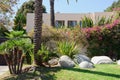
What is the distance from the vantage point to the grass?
14124 millimetres

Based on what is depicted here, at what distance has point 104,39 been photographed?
24.6m

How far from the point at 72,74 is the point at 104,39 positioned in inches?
414

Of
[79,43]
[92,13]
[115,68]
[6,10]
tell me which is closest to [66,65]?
[115,68]

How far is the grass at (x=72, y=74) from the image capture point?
14.1 m

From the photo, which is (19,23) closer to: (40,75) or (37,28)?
(37,28)

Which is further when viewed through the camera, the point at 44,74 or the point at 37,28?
the point at 37,28

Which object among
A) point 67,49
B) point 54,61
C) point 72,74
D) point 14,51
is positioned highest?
point 14,51

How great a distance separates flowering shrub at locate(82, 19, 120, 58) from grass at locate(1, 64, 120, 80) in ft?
27.6

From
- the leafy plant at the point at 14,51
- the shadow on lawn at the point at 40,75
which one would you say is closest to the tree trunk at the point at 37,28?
the leafy plant at the point at 14,51

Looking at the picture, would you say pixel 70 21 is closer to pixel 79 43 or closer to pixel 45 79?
pixel 79 43

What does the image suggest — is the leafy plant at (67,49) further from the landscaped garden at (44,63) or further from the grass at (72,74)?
the grass at (72,74)

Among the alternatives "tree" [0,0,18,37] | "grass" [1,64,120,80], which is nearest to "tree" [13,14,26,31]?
"tree" [0,0,18,37]

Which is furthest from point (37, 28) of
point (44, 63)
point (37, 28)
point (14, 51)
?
point (44, 63)

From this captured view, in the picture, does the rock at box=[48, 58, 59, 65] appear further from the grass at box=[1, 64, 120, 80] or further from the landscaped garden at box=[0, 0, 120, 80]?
the grass at box=[1, 64, 120, 80]
